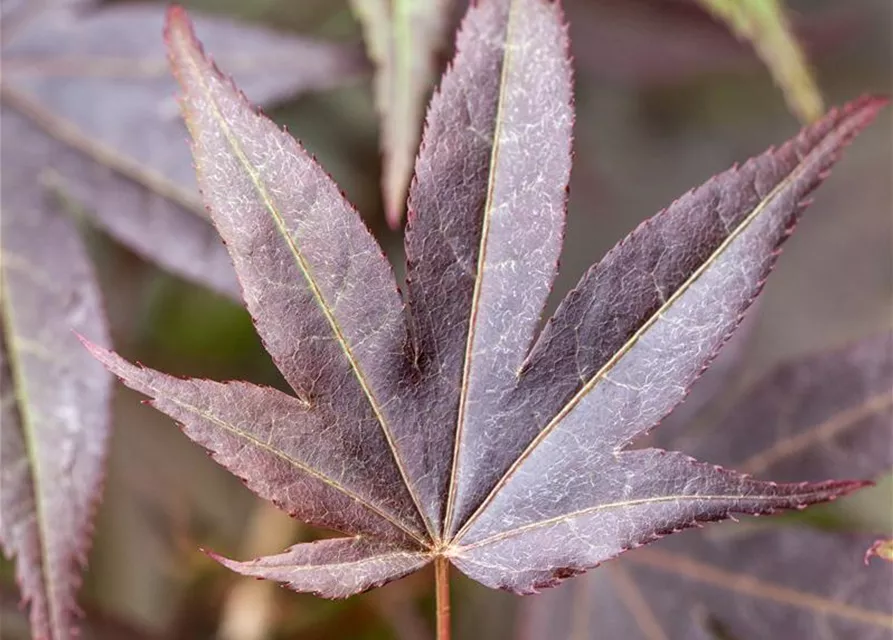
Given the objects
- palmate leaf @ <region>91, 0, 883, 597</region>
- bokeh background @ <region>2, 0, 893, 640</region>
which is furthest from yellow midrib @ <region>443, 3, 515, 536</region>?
bokeh background @ <region>2, 0, 893, 640</region>

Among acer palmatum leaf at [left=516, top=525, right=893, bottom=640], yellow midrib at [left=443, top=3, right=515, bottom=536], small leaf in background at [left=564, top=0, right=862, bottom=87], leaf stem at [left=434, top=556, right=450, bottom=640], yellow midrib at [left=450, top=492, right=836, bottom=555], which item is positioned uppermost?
small leaf in background at [left=564, top=0, right=862, bottom=87]

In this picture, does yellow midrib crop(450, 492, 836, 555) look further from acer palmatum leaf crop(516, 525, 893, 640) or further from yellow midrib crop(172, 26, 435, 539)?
acer palmatum leaf crop(516, 525, 893, 640)

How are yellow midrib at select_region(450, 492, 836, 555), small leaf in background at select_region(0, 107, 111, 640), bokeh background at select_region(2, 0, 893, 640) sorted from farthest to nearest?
bokeh background at select_region(2, 0, 893, 640), small leaf in background at select_region(0, 107, 111, 640), yellow midrib at select_region(450, 492, 836, 555)

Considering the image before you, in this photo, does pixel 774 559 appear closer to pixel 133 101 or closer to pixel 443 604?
pixel 443 604

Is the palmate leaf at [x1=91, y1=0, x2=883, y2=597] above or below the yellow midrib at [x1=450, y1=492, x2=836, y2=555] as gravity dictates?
above

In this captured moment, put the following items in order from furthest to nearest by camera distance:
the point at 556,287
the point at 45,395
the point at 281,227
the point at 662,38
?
the point at 556,287, the point at 662,38, the point at 45,395, the point at 281,227

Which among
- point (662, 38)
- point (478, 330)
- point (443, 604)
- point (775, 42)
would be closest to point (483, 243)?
point (478, 330)
